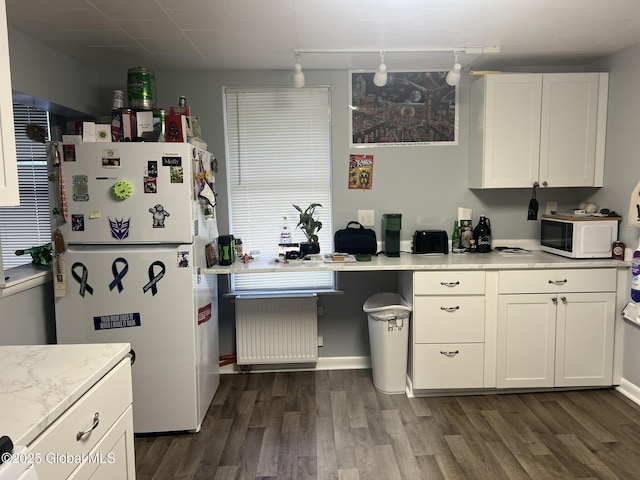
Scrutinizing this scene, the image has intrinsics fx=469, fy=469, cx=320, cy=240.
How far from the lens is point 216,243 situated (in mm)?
3273

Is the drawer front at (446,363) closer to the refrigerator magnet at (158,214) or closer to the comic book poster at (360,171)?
the comic book poster at (360,171)

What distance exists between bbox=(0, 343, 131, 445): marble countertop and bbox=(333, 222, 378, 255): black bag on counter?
2.02m

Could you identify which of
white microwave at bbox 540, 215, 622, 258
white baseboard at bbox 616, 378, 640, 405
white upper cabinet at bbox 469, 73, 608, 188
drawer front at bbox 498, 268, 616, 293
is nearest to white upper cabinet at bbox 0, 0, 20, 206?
drawer front at bbox 498, 268, 616, 293

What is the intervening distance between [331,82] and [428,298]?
1.74m

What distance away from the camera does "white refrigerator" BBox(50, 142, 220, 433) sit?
8.46ft

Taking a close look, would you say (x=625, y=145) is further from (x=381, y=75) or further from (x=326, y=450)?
(x=326, y=450)

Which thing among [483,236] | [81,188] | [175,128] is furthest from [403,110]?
[81,188]

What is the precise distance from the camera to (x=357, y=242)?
344 cm

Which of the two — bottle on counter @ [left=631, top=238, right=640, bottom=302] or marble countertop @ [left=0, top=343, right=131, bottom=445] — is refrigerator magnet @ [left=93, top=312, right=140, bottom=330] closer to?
marble countertop @ [left=0, top=343, right=131, bottom=445]

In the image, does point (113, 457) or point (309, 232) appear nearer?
point (113, 457)

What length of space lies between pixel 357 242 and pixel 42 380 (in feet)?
7.80

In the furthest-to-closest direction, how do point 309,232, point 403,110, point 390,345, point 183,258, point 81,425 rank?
point 403,110
point 309,232
point 390,345
point 183,258
point 81,425

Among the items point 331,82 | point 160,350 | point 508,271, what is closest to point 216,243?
point 160,350

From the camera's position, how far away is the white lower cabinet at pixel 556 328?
10.1 feet
